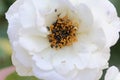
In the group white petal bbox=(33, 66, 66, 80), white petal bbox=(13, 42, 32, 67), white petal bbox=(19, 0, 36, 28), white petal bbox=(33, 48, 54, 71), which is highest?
white petal bbox=(19, 0, 36, 28)

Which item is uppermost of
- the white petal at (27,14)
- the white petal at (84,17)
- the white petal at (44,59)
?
the white petal at (27,14)

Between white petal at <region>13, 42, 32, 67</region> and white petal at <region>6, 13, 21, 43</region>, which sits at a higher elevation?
white petal at <region>6, 13, 21, 43</region>

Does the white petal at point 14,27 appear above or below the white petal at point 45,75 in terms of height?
above

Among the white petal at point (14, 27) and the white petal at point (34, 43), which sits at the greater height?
the white petal at point (14, 27)

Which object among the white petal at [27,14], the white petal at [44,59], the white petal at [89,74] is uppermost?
the white petal at [27,14]

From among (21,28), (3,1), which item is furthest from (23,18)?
(3,1)
